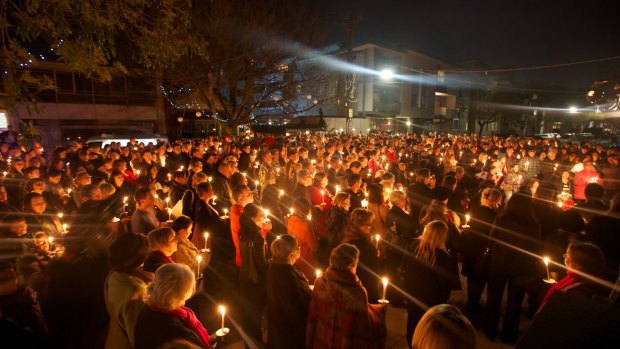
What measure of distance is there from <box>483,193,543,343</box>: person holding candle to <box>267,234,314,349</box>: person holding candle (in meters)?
2.61

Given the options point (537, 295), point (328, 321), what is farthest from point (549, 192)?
point (328, 321)

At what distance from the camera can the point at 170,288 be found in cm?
236

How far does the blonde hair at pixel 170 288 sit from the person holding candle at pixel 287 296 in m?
0.85

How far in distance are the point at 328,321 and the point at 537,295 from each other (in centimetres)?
361

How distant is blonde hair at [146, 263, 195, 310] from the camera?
2.34 metres

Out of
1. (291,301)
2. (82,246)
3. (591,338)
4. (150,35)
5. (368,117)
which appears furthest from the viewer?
(368,117)

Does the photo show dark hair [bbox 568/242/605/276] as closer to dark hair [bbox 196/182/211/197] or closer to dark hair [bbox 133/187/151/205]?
dark hair [bbox 196/182/211/197]

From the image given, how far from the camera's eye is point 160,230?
3514 millimetres

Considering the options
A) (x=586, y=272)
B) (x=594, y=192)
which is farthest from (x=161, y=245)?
(x=594, y=192)

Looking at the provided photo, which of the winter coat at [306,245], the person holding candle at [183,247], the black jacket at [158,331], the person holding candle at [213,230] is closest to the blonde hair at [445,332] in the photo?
the black jacket at [158,331]

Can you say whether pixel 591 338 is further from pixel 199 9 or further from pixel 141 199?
pixel 199 9

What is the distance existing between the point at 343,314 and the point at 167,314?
1.31 metres

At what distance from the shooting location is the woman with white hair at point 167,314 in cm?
224

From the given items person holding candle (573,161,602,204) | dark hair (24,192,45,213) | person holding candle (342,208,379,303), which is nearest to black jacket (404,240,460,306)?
person holding candle (342,208,379,303)
